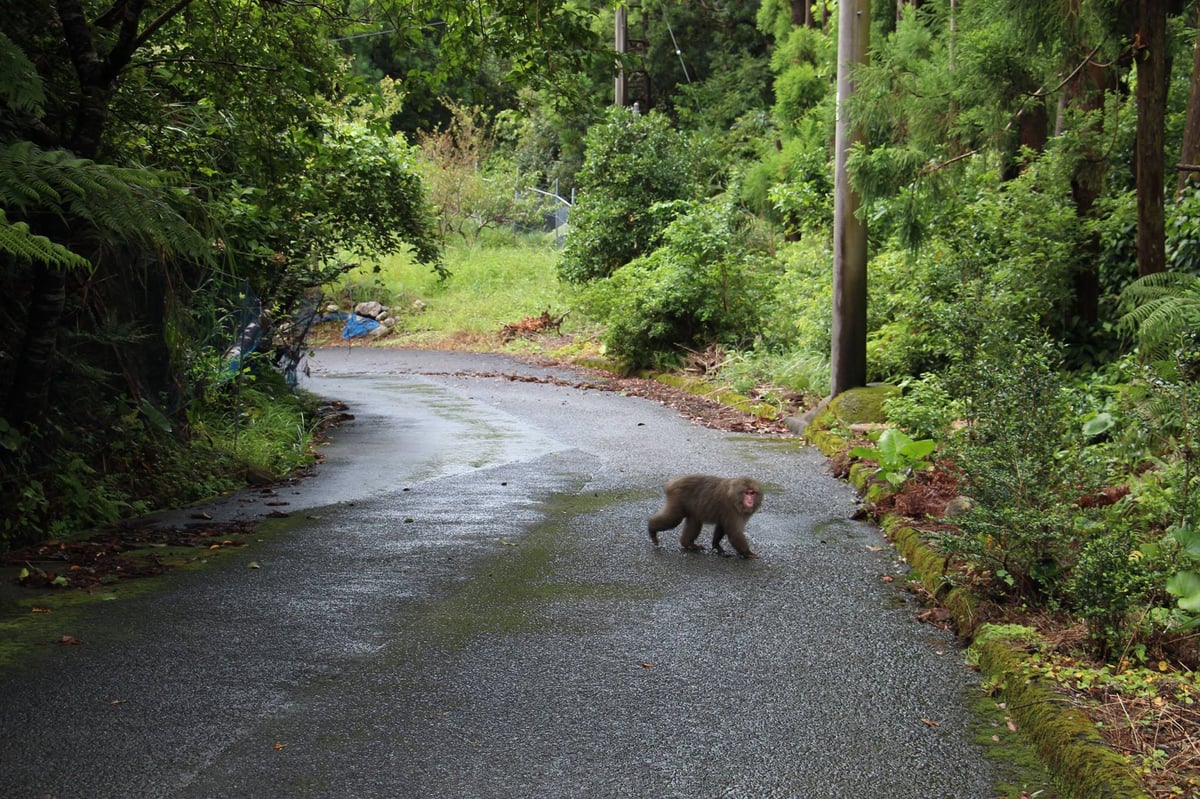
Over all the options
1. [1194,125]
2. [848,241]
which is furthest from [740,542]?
[848,241]

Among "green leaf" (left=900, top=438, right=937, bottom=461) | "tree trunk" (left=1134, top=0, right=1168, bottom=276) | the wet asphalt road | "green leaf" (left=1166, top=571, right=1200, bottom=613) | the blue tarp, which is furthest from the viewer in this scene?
the blue tarp

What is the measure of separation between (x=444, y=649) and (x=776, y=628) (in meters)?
1.81

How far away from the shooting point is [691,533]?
7812 mm

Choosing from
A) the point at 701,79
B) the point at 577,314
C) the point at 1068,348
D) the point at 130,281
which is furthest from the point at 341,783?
the point at 701,79

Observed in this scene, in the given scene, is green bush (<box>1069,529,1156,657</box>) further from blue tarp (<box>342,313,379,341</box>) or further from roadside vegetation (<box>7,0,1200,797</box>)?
blue tarp (<box>342,313,379,341</box>)

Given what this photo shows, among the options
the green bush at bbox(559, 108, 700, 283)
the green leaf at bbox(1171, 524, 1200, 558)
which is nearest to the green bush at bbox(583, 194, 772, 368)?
the green bush at bbox(559, 108, 700, 283)

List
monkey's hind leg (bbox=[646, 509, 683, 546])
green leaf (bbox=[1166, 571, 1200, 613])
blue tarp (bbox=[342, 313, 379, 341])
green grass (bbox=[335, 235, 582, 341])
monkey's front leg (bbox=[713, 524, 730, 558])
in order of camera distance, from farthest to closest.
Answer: blue tarp (bbox=[342, 313, 379, 341]) < green grass (bbox=[335, 235, 582, 341]) < monkey's hind leg (bbox=[646, 509, 683, 546]) < monkey's front leg (bbox=[713, 524, 730, 558]) < green leaf (bbox=[1166, 571, 1200, 613])

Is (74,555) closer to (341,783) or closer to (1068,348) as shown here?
(341,783)

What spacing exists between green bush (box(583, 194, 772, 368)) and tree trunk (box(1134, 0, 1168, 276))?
33.8ft

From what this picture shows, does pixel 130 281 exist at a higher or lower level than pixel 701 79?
lower

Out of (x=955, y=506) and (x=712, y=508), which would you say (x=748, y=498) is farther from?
(x=955, y=506)

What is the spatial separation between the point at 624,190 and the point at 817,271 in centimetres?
803

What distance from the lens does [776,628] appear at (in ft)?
19.6

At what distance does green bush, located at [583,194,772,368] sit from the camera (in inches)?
766
